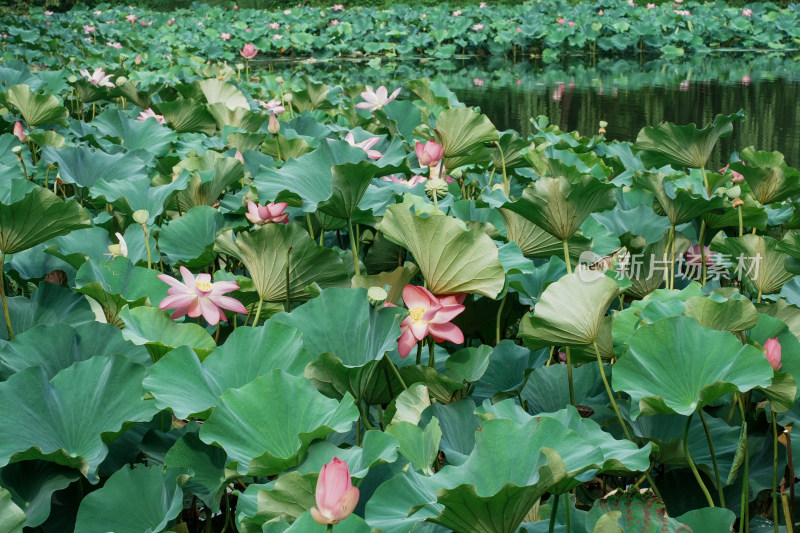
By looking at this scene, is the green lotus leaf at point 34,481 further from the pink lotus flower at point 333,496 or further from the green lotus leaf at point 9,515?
the pink lotus flower at point 333,496

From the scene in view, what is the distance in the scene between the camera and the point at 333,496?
619 mm

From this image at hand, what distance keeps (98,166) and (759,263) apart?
146 cm

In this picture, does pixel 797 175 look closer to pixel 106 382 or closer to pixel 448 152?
pixel 448 152

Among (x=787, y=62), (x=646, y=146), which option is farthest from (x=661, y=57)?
(x=646, y=146)

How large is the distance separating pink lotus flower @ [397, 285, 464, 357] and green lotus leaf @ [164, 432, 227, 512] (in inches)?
10.3

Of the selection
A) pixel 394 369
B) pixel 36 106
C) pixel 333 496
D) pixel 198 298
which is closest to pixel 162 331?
pixel 198 298

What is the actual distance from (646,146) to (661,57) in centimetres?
1100

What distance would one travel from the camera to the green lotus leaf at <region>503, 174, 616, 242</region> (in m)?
1.24

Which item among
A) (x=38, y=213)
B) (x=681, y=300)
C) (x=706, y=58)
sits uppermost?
(x=38, y=213)

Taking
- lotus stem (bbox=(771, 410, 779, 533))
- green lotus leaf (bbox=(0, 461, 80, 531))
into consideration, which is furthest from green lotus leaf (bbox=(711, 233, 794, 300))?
green lotus leaf (bbox=(0, 461, 80, 531))

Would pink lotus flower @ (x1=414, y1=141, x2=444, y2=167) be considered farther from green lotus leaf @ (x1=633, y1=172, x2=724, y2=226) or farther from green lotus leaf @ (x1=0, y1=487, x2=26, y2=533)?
green lotus leaf @ (x1=0, y1=487, x2=26, y2=533)

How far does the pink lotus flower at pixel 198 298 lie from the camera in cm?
108

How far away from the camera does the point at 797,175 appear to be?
5.85ft

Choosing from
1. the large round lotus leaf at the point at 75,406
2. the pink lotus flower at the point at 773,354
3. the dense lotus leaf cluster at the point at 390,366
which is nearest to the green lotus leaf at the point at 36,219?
the dense lotus leaf cluster at the point at 390,366
